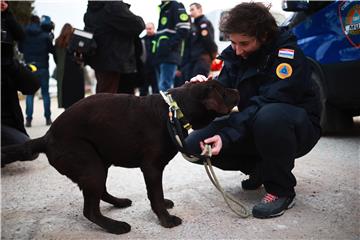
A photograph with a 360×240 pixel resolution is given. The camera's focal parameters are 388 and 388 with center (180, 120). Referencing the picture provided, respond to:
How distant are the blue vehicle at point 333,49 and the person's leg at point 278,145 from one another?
1.67 meters

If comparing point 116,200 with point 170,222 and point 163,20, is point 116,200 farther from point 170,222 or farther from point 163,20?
point 163,20

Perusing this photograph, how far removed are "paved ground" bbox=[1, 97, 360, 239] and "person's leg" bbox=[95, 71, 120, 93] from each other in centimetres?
109

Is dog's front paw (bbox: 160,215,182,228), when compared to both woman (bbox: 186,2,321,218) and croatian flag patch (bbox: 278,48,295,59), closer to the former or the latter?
woman (bbox: 186,2,321,218)

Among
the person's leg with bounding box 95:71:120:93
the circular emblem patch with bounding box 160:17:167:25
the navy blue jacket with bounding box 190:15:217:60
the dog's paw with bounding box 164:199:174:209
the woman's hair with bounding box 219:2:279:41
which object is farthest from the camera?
the navy blue jacket with bounding box 190:15:217:60

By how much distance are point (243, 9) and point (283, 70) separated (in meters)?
0.48

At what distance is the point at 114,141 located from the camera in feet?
7.66

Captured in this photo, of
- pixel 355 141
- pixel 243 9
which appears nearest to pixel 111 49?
pixel 243 9

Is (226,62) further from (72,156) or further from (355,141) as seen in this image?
(355,141)

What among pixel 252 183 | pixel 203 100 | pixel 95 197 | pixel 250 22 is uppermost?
pixel 250 22

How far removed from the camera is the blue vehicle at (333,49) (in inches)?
150

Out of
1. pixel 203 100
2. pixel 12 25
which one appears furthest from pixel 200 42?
pixel 203 100

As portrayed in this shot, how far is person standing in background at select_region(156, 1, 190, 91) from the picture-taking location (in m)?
6.28

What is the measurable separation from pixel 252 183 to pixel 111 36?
2444 millimetres

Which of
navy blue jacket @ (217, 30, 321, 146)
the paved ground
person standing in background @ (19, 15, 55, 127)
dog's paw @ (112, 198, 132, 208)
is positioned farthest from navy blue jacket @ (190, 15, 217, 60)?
dog's paw @ (112, 198, 132, 208)
